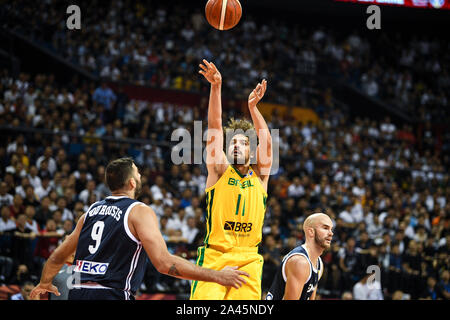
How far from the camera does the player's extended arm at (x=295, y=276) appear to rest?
15.1ft

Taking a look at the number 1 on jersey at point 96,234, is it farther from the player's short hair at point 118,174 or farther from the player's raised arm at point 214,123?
the player's raised arm at point 214,123

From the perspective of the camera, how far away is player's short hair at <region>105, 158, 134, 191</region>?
3932 millimetres

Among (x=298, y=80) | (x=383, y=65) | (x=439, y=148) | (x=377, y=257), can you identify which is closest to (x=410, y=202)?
(x=377, y=257)

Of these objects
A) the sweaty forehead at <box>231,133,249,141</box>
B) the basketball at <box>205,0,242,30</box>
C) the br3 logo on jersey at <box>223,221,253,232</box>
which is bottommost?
the br3 logo on jersey at <box>223,221,253,232</box>

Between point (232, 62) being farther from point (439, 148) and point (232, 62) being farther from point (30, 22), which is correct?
point (439, 148)

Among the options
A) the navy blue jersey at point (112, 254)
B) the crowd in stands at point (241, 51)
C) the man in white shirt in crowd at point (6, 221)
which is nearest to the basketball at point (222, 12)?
the navy blue jersey at point (112, 254)

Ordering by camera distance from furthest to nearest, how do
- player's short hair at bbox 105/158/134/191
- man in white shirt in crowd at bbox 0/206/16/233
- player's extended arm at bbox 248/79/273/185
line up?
man in white shirt in crowd at bbox 0/206/16/233 → player's extended arm at bbox 248/79/273/185 → player's short hair at bbox 105/158/134/191

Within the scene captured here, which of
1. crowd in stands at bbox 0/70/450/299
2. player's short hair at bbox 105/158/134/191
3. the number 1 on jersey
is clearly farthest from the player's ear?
crowd in stands at bbox 0/70/450/299

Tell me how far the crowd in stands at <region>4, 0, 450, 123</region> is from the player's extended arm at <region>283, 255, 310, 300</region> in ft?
38.6

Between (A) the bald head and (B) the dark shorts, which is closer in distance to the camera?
(B) the dark shorts

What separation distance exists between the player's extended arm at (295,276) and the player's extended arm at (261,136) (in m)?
0.86

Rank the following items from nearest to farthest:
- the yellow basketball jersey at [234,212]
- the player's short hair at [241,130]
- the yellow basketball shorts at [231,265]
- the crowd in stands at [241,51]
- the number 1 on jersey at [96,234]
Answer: the number 1 on jersey at [96,234]
the yellow basketball shorts at [231,265]
the yellow basketball jersey at [234,212]
the player's short hair at [241,130]
the crowd in stands at [241,51]

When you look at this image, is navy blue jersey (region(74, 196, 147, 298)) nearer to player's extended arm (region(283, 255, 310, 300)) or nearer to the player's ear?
the player's ear

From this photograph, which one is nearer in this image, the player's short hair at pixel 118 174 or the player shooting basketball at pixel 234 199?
the player's short hair at pixel 118 174
